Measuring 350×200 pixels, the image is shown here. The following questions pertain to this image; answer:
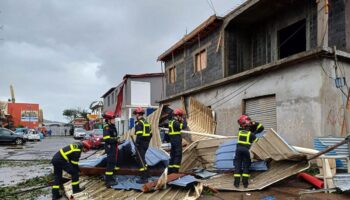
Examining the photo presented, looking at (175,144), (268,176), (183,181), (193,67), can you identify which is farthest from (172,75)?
(183,181)

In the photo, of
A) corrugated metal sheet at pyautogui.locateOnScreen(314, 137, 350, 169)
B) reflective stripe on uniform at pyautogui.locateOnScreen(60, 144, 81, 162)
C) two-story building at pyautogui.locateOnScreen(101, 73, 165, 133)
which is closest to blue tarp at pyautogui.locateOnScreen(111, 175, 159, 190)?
reflective stripe on uniform at pyautogui.locateOnScreen(60, 144, 81, 162)

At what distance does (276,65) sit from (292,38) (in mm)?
4051

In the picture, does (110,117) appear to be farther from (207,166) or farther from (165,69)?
(165,69)

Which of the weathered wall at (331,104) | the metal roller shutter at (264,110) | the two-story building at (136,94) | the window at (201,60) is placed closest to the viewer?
the weathered wall at (331,104)

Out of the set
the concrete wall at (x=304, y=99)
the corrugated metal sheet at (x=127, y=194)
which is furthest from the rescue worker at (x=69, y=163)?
the concrete wall at (x=304, y=99)

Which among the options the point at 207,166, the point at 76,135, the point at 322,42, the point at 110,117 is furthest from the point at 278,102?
→ the point at 76,135

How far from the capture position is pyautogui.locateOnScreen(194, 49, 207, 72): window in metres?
16.7

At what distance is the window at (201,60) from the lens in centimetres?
1668

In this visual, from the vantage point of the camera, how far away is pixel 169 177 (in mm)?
6879

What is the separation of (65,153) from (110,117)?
1350 mm

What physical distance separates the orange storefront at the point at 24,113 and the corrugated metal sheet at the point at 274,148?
46.1 metres

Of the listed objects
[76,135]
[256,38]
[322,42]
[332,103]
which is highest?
[256,38]

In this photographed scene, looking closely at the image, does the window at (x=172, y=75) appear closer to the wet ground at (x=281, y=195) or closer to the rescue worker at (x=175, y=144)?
the rescue worker at (x=175, y=144)

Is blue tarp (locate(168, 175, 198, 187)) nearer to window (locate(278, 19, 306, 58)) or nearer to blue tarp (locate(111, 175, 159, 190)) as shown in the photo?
blue tarp (locate(111, 175, 159, 190))
